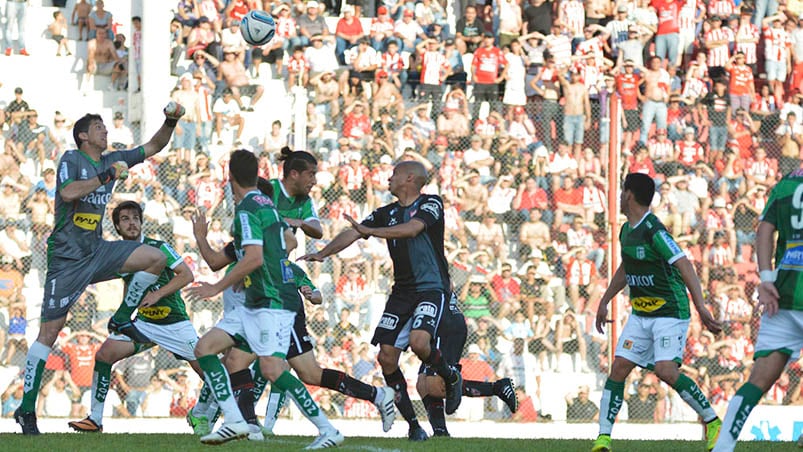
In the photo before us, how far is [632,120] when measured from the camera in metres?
19.8

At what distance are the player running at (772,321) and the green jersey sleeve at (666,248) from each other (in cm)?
164

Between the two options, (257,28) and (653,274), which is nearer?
(653,274)

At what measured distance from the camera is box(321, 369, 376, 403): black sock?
10320 millimetres

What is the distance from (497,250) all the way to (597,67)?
499cm

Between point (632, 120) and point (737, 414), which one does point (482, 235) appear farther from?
point (737, 414)

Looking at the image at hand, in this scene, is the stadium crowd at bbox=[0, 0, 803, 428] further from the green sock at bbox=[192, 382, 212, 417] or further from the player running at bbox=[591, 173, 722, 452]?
the player running at bbox=[591, 173, 722, 452]

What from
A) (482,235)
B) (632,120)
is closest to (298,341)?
(482,235)

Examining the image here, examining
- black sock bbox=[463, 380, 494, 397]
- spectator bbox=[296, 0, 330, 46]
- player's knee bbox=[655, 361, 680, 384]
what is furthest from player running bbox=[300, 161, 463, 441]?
spectator bbox=[296, 0, 330, 46]

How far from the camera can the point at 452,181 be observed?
63.3 feet

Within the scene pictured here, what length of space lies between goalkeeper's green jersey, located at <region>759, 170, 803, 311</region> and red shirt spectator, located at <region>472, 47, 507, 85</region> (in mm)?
13905

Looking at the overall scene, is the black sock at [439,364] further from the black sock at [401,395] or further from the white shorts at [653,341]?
the white shorts at [653,341]

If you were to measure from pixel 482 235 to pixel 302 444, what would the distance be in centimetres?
984

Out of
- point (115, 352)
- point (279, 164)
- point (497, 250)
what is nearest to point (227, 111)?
point (279, 164)

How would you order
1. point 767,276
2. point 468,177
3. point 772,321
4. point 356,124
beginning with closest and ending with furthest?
1. point 767,276
2. point 772,321
3. point 356,124
4. point 468,177
